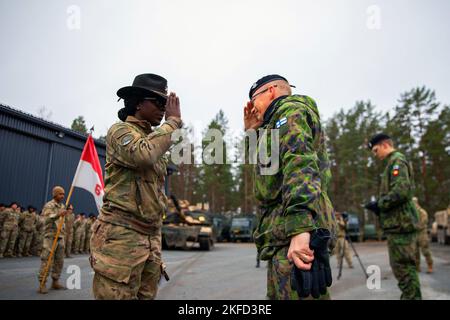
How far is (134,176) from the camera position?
8.14 feet

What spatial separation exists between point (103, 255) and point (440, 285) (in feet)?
24.4

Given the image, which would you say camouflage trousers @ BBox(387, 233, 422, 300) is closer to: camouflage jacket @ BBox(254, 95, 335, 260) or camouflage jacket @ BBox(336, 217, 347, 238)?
camouflage jacket @ BBox(254, 95, 335, 260)

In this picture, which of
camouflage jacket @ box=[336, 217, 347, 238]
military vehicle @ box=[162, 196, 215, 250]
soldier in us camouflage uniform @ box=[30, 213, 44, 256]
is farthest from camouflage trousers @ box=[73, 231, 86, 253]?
camouflage jacket @ box=[336, 217, 347, 238]

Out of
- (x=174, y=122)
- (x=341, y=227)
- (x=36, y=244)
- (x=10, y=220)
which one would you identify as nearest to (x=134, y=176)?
(x=174, y=122)

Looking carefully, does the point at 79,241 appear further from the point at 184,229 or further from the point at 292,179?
the point at 292,179

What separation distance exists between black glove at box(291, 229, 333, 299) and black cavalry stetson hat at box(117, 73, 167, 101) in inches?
67.8

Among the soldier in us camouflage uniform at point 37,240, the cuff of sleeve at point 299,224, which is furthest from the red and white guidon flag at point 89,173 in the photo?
the soldier in us camouflage uniform at point 37,240

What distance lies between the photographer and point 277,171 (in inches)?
80.4

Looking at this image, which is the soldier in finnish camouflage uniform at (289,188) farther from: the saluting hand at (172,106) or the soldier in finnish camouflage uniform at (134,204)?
the soldier in finnish camouflage uniform at (134,204)

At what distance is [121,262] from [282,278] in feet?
3.59

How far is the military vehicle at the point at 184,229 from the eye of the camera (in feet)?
56.8

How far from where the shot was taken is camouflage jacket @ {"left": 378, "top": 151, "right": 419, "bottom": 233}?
14.3 feet
